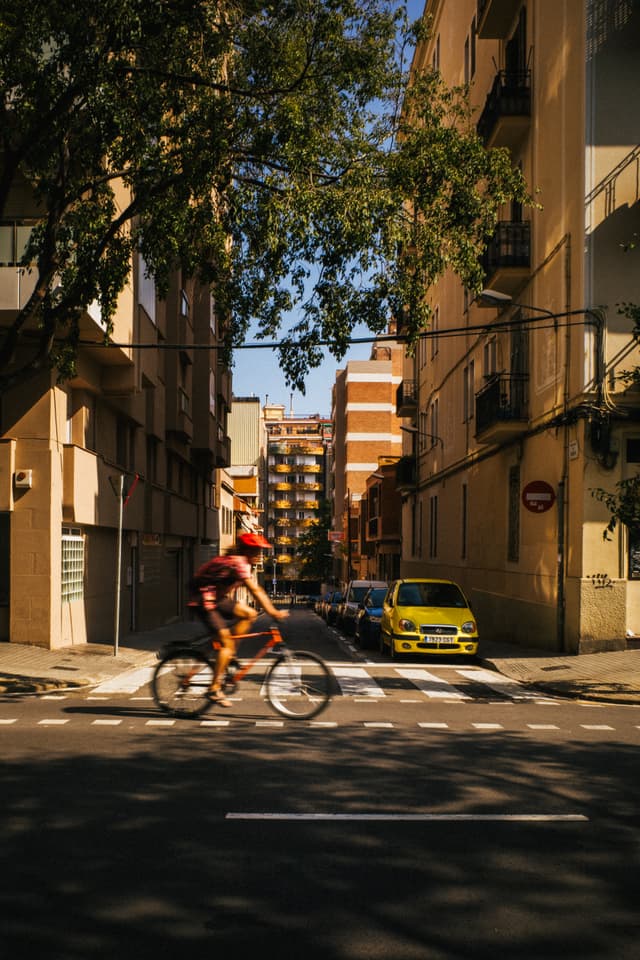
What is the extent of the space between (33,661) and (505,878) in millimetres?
12742

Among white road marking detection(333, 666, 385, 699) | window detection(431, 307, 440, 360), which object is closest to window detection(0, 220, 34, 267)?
white road marking detection(333, 666, 385, 699)

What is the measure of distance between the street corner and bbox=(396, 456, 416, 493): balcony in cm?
3194

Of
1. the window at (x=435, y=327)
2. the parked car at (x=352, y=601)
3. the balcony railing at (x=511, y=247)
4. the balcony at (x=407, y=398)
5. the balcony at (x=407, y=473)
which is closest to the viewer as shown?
the balcony railing at (x=511, y=247)

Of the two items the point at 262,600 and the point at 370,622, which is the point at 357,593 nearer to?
the point at 370,622

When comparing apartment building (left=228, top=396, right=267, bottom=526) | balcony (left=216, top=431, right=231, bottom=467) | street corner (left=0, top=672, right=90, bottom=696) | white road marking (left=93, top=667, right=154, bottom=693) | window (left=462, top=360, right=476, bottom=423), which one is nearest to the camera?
street corner (left=0, top=672, right=90, bottom=696)

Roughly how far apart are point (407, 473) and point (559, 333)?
25.4m

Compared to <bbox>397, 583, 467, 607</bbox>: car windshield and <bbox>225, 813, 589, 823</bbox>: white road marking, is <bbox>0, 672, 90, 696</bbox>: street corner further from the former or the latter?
<bbox>397, 583, 467, 607</bbox>: car windshield

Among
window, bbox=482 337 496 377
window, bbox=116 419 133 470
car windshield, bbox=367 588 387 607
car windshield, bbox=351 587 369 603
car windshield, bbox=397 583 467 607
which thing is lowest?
car windshield, bbox=351 587 369 603

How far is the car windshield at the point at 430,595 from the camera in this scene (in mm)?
19359

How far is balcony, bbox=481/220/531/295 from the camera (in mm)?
22578

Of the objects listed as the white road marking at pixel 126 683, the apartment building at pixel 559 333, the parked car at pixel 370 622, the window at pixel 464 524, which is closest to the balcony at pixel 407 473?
the window at pixel 464 524

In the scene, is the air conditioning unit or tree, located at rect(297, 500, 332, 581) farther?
tree, located at rect(297, 500, 332, 581)

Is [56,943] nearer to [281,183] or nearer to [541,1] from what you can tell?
[281,183]

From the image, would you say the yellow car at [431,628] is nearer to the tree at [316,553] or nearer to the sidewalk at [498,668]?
the sidewalk at [498,668]
